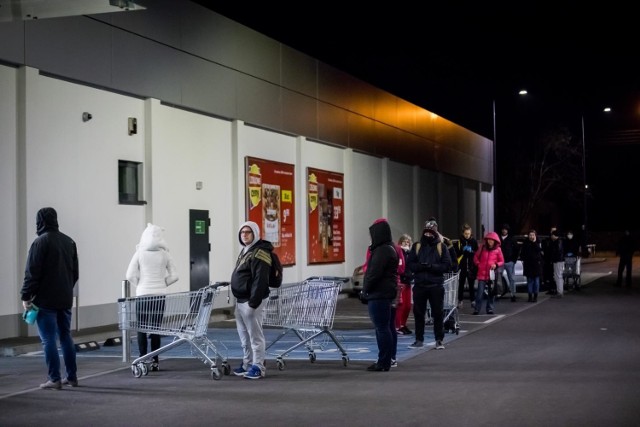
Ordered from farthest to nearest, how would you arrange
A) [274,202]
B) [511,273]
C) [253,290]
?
[274,202] → [511,273] → [253,290]

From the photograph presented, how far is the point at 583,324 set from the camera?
1948 cm

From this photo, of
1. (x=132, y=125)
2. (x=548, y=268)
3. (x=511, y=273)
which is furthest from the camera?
(x=548, y=268)

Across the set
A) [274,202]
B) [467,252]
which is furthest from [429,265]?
[274,202]

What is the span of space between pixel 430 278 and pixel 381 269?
2447mm

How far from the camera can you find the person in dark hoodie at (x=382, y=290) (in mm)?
12789

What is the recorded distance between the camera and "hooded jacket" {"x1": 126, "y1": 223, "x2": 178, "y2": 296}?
1319cm

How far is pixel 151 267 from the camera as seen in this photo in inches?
522

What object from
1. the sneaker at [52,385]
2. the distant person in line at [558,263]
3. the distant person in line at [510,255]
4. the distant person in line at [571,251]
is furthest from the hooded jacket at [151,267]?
the distant person in line at [571,251]

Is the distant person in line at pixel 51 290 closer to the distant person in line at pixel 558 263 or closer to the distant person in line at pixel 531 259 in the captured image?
the distant person in line at pixel 531 259

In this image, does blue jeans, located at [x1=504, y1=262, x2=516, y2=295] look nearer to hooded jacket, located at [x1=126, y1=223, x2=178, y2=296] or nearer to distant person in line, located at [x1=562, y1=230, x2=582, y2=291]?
distant person in line, located at [x1=562, y1=230, x2=582, y2=291]

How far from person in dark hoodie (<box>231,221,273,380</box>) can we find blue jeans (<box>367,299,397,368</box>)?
60.9 inches

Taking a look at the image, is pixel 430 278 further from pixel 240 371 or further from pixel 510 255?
pixel 510 255

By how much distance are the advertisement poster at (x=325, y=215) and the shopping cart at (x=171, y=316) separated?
1666cm

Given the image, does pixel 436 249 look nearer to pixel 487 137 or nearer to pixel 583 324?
pixel 583 324
